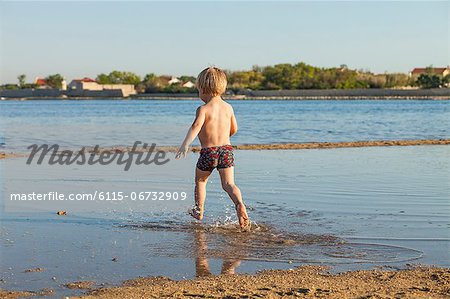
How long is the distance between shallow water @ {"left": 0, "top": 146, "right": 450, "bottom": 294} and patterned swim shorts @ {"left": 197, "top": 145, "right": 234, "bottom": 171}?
2.37 ft

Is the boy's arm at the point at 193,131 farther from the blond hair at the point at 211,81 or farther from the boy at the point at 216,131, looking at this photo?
the blond hair at the point at 211,81

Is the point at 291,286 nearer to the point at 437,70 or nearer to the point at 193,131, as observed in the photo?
the point at 193,131

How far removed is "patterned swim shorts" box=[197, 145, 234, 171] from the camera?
770 centimetres

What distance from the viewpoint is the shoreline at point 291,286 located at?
5.08 meters

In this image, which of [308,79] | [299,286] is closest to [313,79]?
[308,79]

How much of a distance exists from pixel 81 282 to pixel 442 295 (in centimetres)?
269

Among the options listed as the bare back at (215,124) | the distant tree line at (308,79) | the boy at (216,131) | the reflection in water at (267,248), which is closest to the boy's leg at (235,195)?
the boy at (216,131)

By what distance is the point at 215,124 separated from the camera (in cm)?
766

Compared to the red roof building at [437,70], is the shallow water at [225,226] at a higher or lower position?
lower

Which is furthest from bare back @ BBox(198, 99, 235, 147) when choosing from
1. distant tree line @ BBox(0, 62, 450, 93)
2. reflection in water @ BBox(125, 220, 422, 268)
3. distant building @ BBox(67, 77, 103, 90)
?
distant building @ BBox(67, 77, 103, 90)

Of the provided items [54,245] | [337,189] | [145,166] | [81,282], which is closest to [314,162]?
[145,166]

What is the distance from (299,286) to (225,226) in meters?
2.85

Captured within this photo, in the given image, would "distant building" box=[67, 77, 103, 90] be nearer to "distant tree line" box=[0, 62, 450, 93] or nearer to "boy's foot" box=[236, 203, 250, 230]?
"distant tree line" box=[0, 62, 450, 93]

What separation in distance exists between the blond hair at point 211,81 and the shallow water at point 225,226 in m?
1.53
